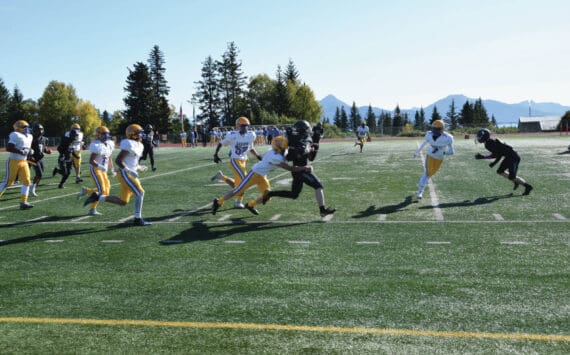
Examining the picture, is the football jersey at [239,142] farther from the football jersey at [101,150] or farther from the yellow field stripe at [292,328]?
the yellow field stripe at [292,328]

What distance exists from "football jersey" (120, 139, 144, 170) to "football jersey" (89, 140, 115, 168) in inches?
60.3

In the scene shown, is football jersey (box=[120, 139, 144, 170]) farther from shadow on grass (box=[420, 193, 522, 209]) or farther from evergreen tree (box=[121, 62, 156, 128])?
evergreen tree (box=[121, 62, 156, 128])

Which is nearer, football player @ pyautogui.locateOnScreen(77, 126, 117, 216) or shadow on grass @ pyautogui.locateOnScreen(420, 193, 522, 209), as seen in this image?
football player @ pyautogui.locateOnScreen(77, 126, 117, 216)

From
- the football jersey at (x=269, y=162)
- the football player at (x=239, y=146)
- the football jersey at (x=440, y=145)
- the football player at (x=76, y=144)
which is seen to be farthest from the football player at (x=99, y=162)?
the football jersey at (x=440, y=145)

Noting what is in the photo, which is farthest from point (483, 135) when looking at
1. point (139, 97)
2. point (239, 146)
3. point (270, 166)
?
point (139, 97)

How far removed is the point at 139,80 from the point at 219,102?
20.4 metres

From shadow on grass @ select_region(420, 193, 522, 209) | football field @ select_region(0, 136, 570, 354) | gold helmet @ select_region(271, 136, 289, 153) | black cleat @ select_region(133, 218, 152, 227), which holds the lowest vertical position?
shadow on grass @ select_region(420, 193, 522, 209)

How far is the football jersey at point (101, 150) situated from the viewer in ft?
33.9

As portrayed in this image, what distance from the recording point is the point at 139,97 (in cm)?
7606

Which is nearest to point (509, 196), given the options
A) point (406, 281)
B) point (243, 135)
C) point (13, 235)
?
point (243, 135)

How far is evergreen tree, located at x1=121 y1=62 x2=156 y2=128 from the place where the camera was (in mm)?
76062

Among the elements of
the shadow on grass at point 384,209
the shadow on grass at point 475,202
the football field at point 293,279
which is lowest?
the shadow on grass at point 475,202

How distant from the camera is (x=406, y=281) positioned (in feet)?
17.6

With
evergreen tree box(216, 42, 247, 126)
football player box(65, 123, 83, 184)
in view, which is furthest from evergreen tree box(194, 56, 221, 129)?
football player box(65, 123, 83, 184)
